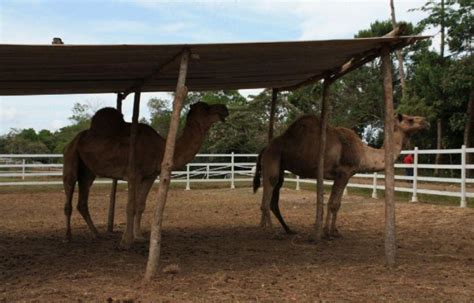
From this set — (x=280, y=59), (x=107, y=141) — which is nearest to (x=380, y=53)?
(x=280, y=59)

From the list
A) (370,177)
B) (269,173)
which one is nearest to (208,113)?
(269,173)

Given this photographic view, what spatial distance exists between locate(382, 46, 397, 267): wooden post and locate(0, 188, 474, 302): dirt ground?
0.27 meters

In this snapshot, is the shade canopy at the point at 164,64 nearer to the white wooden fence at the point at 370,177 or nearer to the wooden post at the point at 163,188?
the wooden post at the point at 163,188

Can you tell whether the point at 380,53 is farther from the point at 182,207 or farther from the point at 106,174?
the point at 182,207

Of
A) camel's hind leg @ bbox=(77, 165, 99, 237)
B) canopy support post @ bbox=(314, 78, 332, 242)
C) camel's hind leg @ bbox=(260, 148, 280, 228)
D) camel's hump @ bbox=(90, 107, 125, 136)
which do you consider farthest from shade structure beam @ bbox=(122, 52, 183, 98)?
canopy support post @ bbox=(314, 78, 332, 242)

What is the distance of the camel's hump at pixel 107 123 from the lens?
838cm

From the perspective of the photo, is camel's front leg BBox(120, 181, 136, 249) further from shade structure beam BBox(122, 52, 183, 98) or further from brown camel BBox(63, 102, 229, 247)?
shade structure beam BBox(122, 52, 183, 98)

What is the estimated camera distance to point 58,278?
588 centimetres

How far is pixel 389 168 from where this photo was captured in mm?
6863

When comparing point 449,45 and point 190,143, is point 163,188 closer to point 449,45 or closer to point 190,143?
point 190,143

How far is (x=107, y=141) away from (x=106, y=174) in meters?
0.52

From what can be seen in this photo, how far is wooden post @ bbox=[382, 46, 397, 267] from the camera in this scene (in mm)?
6637

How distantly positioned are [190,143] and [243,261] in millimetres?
1887

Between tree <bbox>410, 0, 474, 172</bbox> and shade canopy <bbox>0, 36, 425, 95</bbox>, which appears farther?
tree <bbox>410, 0, 474, 172</bbox>
